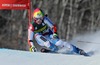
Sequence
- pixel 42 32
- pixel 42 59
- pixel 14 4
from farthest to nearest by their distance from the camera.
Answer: pixel 14 4 → pixel 42 32 → pixel 42 59

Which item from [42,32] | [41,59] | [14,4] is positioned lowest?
[41,59]

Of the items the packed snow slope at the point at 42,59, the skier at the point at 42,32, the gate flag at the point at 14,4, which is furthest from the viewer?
the gate flag at the point at 14,4

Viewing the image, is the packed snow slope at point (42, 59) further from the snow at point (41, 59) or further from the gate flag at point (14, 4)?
the gate flag at point (14, 4)

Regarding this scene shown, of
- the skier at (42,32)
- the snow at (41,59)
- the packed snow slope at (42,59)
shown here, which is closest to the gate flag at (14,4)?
the skier at (42,32)

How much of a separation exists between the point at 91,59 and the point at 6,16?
13422 millimetres

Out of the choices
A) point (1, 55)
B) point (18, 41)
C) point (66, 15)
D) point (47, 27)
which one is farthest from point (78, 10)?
point (1, 55)

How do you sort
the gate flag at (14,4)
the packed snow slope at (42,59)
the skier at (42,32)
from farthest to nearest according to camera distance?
the gate flag at (14,4), the skier at (42,32), the packed snow slope at (42,59)

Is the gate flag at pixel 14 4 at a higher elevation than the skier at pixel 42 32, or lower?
higher

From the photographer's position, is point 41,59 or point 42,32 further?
point 42,32

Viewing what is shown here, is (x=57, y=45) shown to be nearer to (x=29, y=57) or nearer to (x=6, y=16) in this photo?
(x=29, y=57)

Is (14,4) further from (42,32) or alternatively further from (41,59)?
(41,59)

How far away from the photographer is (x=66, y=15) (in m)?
19.6

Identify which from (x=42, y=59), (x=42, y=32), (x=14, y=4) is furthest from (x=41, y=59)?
(x=14, y=4)

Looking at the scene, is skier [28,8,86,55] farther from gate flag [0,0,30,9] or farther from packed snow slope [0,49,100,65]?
packed snow slope [0,49,100,65]
